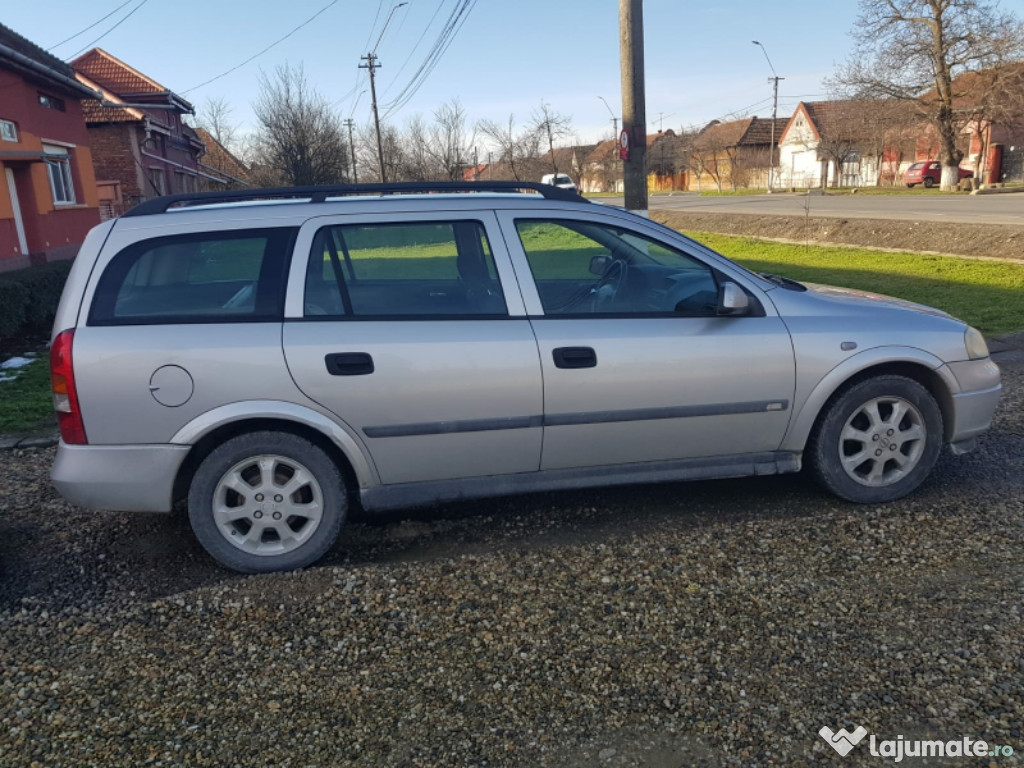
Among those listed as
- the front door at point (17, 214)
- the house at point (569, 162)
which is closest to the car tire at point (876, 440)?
the front door at point (17, 214)

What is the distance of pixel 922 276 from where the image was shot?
1153 cm

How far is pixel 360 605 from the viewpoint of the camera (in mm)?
3357

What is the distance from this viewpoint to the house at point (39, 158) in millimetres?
16562

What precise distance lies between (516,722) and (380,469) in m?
1.56

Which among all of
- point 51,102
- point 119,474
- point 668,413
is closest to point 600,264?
point 668,413

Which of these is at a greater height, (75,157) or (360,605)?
(75,157)

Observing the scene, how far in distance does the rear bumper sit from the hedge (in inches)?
325

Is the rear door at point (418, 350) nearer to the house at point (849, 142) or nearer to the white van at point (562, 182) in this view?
the white van at point (562, 182)

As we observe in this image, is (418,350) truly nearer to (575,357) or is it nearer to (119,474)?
(575,357)

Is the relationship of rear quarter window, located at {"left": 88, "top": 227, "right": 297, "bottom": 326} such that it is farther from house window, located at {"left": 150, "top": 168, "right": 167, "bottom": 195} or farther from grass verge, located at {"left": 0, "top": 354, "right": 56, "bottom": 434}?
house window, located at {"left": 150, "top": 168, "right": 167, "bottom": 195}

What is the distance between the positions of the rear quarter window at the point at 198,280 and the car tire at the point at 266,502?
62 centimetres

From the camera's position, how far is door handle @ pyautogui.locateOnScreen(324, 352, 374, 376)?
12.0 ft

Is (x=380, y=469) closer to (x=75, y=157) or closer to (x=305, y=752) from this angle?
(x=305, y=752)

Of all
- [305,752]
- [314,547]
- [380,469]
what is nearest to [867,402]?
[380,469]
